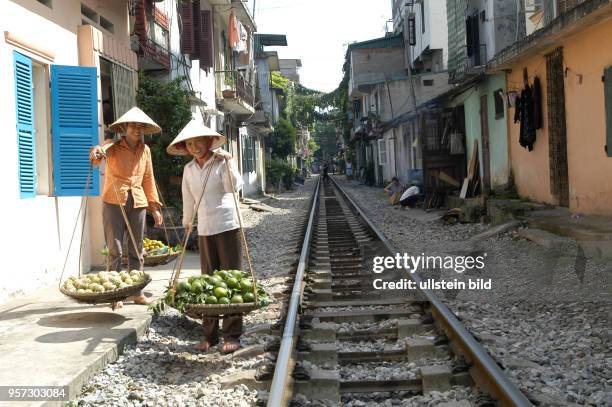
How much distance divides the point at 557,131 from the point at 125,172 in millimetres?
9717

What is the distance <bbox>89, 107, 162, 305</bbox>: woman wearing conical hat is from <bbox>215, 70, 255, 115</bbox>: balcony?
14.9 meters

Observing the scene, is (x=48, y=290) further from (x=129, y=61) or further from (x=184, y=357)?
(x=129, y=61)

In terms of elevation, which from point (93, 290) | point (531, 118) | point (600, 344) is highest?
point (531, 118)

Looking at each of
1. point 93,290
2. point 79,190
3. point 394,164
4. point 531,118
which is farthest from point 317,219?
point 394,164

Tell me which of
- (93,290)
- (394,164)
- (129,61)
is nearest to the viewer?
(93,290)

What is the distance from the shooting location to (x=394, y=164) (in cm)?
3606

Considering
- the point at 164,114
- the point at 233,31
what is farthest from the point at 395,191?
the point at 164,114

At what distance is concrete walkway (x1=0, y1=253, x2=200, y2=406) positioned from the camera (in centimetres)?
467

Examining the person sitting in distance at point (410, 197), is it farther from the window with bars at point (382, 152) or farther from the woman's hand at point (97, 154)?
the window with bars at point (382, 152)

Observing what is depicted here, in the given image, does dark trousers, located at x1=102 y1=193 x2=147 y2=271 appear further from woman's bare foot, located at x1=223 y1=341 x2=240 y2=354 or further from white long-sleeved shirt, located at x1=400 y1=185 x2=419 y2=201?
white long-sleeved shirt, located at x1=400 y1=185 x2=419 y2=201

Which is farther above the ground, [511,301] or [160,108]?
[160,108]

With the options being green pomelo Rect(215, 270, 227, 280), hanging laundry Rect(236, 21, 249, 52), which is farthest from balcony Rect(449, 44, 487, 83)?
green pomelo Rect(215, 270, 227, 280)

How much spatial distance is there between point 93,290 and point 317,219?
13.3 metres

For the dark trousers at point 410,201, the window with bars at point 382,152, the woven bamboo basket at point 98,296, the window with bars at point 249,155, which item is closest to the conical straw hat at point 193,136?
the woven bamboo basket at point 98,296
